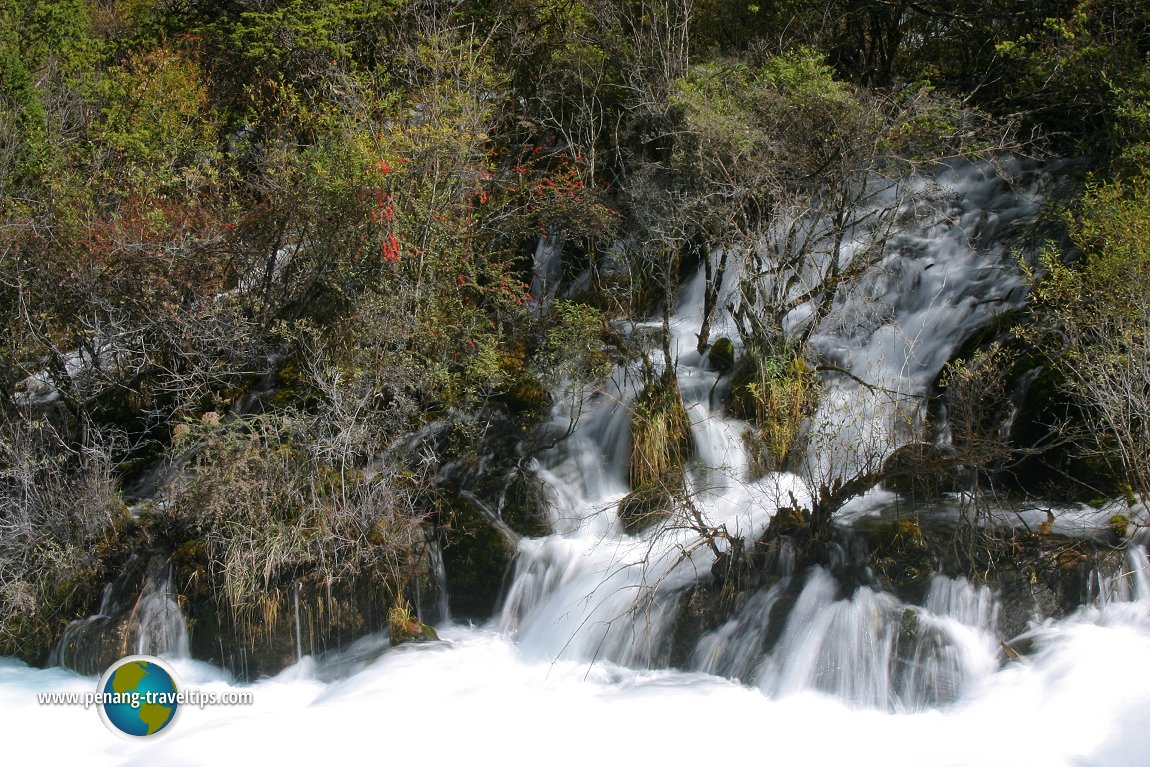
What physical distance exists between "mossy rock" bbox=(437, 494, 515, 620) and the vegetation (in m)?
0.24

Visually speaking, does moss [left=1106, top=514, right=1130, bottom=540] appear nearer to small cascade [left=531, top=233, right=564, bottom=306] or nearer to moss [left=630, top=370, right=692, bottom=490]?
moss [left=630, top=370, right=692, bottom=490]

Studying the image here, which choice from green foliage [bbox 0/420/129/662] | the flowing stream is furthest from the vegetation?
the flowing stream

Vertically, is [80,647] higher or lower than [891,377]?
lower

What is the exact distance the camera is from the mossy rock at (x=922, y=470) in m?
8.01

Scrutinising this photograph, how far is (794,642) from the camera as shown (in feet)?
25.1

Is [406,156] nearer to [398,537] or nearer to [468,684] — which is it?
[398,537]

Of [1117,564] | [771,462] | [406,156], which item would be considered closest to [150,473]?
[406,156]

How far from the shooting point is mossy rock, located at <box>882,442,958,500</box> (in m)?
8.01

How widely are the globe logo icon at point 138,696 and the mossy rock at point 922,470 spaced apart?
6290 mm

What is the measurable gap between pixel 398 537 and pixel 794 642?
3.83 m

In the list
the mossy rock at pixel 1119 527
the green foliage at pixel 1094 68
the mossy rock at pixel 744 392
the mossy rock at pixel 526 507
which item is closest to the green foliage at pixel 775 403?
the mossy rock at pixel 744 392

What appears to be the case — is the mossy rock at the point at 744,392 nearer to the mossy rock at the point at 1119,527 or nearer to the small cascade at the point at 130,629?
the mossy rock at the point at 1119,527

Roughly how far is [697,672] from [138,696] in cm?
473

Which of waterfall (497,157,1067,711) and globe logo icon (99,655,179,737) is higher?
waterfall (497,157,1067,711)
